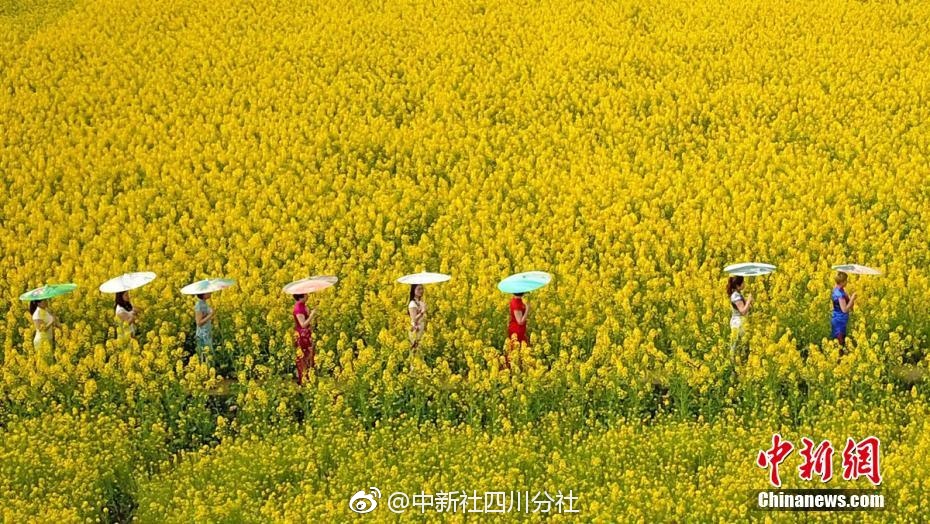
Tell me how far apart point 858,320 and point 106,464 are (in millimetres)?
8309

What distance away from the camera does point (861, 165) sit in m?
18.2

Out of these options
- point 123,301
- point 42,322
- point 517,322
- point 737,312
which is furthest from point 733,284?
point 42,322

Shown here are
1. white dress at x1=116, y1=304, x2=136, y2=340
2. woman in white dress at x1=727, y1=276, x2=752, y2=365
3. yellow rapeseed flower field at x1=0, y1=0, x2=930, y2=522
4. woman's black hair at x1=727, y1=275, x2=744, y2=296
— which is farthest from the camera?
white dress at x1=116, y1=304, x2=136, y2=340

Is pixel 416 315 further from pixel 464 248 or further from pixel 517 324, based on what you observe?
pixel 464 248

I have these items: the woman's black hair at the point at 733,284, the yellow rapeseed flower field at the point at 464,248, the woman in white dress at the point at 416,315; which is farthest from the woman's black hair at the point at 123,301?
the woman's black hair at the point at 733,284

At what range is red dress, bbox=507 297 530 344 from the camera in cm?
1191

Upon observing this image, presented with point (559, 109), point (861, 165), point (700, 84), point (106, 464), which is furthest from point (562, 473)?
point (700, 84)

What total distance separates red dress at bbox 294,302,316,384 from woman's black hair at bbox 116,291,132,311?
6.40ft

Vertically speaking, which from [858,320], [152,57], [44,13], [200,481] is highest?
[44,13]

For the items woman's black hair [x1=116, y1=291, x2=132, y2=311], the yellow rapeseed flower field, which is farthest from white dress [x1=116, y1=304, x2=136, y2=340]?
the yellow rapeseed flower field

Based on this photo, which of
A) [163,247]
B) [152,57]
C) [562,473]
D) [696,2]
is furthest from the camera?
[696,2]

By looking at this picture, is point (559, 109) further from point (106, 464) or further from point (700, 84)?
point (106, 464)

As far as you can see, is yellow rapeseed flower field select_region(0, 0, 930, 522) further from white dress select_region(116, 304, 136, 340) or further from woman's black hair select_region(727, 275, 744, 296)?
woman's black hair select_region(727, 275, 744, 296)

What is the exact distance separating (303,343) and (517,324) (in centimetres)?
237
